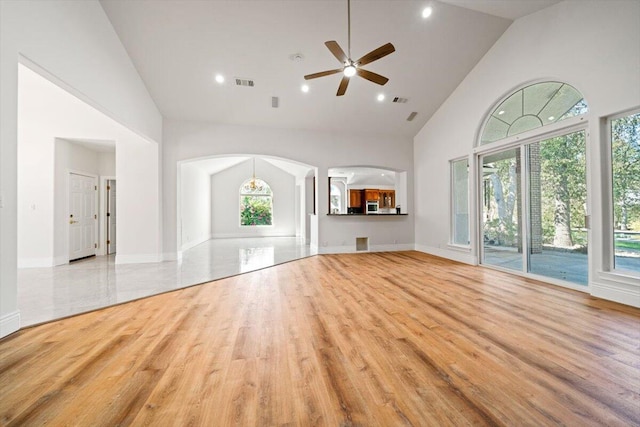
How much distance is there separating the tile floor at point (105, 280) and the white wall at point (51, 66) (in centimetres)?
70

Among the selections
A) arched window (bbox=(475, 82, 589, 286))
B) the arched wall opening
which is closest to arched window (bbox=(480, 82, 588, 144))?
arched window (bbox=(475, 82, 589, 286))

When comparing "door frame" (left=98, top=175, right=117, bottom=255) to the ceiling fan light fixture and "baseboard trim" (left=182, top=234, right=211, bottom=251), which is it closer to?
"baseboard trim" (left=182, top=234, right=211, bottom=251)

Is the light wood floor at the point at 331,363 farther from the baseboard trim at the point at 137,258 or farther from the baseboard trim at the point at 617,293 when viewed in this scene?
the baseboard trim at the point at 137,258

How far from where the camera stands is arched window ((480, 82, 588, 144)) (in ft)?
12.2

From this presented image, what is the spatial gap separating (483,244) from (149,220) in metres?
6.89

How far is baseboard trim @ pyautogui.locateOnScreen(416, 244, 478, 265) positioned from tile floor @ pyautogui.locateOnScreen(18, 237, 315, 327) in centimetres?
323

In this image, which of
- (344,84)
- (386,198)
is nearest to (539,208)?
(344,84)

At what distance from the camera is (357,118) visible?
6.45 m

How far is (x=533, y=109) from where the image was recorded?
167 inches

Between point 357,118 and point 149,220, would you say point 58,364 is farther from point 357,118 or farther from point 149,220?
point 357,118

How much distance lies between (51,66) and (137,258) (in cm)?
394

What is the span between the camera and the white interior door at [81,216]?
19.4 feet

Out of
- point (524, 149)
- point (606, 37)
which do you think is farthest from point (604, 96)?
point (524, 149)

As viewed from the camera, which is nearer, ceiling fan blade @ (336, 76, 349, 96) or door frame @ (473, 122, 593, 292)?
door frame @ (473, 122, 593, 292)
